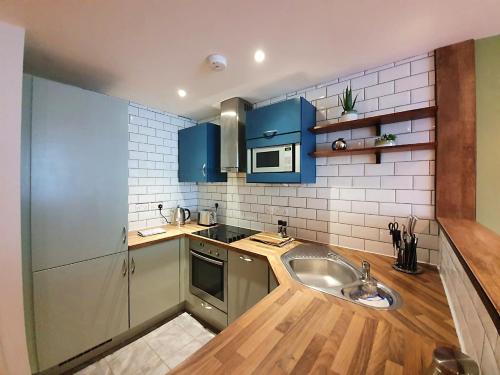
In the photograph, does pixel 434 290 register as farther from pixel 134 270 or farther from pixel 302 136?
pixel 134 270

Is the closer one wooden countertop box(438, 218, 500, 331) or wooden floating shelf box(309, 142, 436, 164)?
wooden countertop box(438, 218, 500, 331)

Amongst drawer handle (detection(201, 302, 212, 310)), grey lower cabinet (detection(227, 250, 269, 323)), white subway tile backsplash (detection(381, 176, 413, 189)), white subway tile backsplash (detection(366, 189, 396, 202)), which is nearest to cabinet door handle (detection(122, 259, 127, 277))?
drawer handle (detection(201, 302, 212, 310))

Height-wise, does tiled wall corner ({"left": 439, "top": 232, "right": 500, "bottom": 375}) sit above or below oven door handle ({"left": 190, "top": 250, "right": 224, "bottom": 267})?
above

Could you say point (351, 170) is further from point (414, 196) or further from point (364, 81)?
→ point (364, 81)

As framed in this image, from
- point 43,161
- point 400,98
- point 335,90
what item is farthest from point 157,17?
point 400,98

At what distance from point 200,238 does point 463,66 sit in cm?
233

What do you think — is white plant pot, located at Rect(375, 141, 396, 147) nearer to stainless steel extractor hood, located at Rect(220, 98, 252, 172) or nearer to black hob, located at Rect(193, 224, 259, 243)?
stainless steel extractor hood, located at Rect(220, 98, 252, 172)

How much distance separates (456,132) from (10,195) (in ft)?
8.57

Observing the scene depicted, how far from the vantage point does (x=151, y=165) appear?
98.4 inches

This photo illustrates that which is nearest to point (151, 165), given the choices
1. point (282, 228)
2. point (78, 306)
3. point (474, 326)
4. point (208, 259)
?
point (208, 259)

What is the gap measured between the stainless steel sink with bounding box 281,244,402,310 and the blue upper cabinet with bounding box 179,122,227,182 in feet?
4.28

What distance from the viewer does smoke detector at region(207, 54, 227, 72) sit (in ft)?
4.66

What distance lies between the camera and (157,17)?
109 centimetres

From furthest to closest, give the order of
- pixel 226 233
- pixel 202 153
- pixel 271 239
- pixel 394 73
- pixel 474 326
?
pixel 202 153
pixel 226 233
pixel 271 239
pixel 394 73
pixel 474 326
